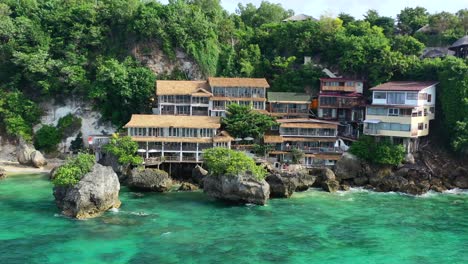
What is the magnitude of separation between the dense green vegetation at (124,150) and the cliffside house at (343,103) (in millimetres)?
25627

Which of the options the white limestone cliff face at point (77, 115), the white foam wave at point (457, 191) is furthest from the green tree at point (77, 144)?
the white foam wave at point (457, 191)

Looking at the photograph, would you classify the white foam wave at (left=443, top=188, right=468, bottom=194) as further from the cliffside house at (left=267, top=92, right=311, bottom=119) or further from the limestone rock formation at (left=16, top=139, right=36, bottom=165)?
the limestone rock formation at (left=16, top=139, right=36, bottom=165)

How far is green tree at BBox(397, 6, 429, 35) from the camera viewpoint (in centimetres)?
7800

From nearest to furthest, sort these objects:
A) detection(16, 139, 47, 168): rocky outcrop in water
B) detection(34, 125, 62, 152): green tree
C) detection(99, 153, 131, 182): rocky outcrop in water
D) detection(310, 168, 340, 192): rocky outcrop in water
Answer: detection(310, 168, 340, 192): rocky outcrop in water, detection(99, 153, 131, 182): rocky outcrop in water, detection(16, 139, 47, 168): rocky outcrop in water, detection(34, 125, 62, 152): green tree

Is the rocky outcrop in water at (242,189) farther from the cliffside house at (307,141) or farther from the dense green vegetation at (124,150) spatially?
the cliffside house at (307,141)

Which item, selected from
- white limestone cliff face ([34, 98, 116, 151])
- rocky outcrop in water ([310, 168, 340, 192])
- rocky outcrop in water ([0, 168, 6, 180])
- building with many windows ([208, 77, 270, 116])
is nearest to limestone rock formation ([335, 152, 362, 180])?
rocky outcrop in water ([310, 168, 340, 192])

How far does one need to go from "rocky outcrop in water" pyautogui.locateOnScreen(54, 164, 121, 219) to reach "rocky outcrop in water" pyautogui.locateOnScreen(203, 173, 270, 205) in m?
10.3

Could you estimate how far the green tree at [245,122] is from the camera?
57.3 meters

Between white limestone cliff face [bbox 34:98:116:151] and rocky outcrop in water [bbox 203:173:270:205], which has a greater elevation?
white limestone cliff face [bbox 34:98:116:151]

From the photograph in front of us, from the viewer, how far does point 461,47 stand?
65.2 meters

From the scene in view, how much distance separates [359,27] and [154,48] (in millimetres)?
31874

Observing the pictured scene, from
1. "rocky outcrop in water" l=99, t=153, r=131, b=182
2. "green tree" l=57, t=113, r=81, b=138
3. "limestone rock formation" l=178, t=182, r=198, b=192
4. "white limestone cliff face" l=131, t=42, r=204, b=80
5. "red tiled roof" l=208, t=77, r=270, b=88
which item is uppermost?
"white limestone cliff face" l=131, t=42, r=204, b=80

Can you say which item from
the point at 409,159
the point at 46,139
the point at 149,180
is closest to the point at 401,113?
the point at 409,159

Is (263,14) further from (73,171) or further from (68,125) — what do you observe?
(73,171)
